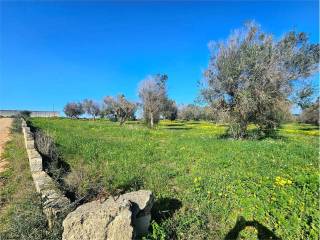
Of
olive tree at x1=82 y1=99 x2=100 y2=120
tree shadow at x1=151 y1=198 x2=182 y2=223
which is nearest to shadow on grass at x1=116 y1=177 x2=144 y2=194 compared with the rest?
tree shadow at x1=151 y1=198 x2=182 y2=223

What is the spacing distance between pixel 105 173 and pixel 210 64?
13649 mm

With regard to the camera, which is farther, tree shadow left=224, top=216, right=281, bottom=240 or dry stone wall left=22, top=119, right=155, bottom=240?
tree shadow left=224, top=216, right=281, bottom=240

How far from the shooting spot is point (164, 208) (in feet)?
17.6

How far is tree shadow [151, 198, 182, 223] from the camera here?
497 centimetres

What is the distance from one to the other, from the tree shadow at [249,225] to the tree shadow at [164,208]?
120 cm

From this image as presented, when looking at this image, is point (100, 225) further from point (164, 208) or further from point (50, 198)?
point (164, 208)

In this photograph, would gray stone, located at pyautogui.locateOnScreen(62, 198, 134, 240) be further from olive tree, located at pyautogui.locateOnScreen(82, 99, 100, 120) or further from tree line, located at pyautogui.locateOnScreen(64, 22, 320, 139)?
olive tree, located at pyautogui.locateOnScreen(82, 99, 100, 120)

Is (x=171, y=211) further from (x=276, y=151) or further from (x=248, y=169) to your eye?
(x=276, y=151)

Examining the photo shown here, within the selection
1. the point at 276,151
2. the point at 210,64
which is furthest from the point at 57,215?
the point at 210,64

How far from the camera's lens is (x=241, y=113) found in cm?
1745

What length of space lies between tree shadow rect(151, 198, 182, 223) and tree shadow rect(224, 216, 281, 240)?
1.20 meters

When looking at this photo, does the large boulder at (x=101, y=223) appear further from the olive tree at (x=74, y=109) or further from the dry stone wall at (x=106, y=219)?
the olive tree at (x=74, y=109)

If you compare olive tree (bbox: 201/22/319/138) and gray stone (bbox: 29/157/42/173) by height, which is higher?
olive tree (bbox: 201/22/319/138)

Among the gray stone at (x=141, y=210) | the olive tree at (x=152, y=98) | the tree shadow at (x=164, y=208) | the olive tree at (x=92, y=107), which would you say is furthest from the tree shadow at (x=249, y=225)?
the olive tree at (x=92, y=107)
